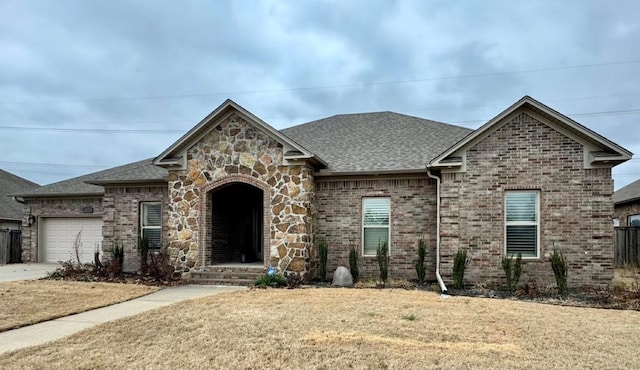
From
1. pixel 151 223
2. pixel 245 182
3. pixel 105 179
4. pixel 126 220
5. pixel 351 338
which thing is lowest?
pixel 351 338

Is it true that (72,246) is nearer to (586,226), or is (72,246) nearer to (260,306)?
(260,306)

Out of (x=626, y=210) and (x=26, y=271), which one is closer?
(x=26, y=271)

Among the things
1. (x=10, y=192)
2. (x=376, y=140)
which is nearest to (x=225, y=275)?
(x=376, y=140)

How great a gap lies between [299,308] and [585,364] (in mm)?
5004

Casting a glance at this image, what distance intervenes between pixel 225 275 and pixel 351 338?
7.47 meters

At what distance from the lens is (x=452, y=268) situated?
1273 cm

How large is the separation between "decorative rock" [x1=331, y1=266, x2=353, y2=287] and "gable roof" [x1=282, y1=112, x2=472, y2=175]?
293 centimetres

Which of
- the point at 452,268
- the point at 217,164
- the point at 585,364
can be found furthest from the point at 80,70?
the point at 585,364

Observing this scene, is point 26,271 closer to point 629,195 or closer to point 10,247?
point 10,247

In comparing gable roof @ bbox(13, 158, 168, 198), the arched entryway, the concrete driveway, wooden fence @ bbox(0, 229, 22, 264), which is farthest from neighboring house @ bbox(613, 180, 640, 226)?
wooden fence @ bbox(0, 229, 22, 264)

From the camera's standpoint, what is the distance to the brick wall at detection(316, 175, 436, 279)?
13.9m

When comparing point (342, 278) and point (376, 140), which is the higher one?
point (376, 140)

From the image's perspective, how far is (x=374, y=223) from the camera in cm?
1432

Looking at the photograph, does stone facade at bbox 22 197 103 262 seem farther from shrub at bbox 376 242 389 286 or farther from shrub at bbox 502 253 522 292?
shrub at bbox 502 253 522 292
